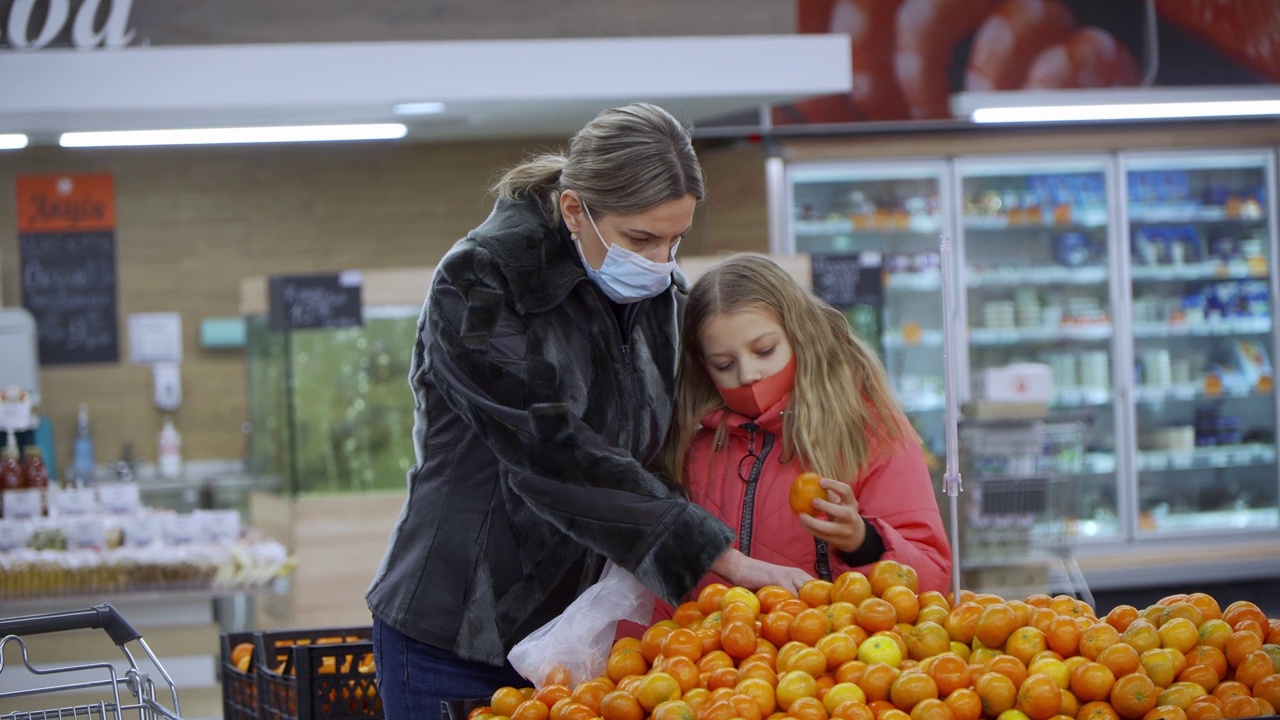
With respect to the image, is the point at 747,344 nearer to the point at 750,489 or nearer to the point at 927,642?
the point at 750,489

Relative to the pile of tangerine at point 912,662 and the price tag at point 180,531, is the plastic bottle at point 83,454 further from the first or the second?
the pile of tangerine at point 912,662

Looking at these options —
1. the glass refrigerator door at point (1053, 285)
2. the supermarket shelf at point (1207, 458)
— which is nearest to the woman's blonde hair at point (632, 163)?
the glass refrigerator door at point (1053, 285)

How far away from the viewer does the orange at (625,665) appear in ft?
6.05

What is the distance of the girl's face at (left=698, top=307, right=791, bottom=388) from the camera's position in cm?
213

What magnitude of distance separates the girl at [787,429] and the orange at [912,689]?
1.23 feet

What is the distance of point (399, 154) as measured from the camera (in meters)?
7.22

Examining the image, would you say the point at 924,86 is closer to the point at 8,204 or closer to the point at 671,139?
the point at 8,204

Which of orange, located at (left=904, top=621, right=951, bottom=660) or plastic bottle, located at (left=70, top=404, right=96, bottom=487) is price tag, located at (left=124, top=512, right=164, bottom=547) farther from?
orange, located at (left=904, top=621, right=951, bottom=660)

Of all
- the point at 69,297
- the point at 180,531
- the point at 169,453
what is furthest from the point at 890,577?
the point at 69,297

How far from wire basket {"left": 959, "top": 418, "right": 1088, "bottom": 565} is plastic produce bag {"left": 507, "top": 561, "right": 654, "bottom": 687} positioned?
396 cm

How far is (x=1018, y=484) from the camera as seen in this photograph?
575 centimetres

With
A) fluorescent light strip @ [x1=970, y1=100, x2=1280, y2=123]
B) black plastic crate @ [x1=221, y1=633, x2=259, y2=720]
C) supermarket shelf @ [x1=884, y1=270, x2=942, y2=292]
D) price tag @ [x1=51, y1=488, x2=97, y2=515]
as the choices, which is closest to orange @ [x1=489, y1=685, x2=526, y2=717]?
black plastic crate @ [x1=221, y1=633, x2=259, y2=720]

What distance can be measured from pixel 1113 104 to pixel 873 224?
1.32 meters

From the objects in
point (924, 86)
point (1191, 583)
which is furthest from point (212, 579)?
point (1191, 583)
